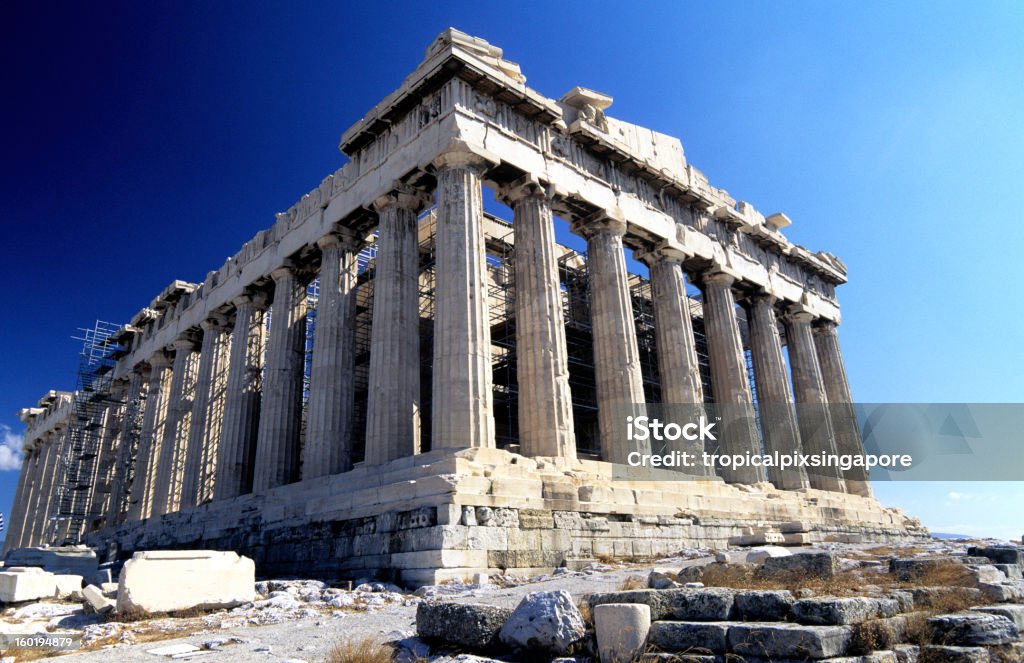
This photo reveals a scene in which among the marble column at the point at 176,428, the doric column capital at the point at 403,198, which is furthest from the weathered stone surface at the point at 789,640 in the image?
the marble column at the point at 176,428

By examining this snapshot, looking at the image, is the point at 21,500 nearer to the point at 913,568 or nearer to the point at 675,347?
the point at 675,347

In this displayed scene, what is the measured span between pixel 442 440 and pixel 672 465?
7.59 m

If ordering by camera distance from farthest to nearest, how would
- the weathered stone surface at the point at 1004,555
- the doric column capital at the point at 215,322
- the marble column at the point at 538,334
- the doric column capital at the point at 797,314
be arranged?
the doric column capital at the point at 797,314 → the doric column capital at the point at 215,322 → the marble column at the point at 538,334 → the weathered stone surface at the point at 1004,555

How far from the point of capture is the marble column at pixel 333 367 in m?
18.7

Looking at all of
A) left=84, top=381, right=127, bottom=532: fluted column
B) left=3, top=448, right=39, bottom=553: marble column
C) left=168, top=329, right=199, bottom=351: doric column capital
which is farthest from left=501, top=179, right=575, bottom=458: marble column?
left=3, top=448, right=39, bottom=553: marble column

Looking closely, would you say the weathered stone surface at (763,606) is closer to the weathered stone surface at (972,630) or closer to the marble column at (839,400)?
the weathered stone surface at (972,630)

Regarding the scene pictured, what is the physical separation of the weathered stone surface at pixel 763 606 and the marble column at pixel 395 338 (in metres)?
11.8

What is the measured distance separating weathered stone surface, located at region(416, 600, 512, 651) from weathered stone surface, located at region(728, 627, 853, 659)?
207 centimetres

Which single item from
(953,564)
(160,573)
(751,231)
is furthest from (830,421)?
(160,573)

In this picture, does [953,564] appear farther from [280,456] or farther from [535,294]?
[280,456]

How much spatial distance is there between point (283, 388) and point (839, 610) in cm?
1942

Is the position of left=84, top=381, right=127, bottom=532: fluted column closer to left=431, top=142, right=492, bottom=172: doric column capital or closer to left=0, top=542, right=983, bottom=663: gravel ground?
left=431, top=142, right=492, bottom=172: doric column capital

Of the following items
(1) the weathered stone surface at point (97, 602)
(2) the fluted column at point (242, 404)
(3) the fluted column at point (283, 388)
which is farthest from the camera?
(2) the fluted column at point (242, 404)

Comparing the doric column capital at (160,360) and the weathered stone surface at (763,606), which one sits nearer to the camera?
the weathered stone surface at (763,606)
